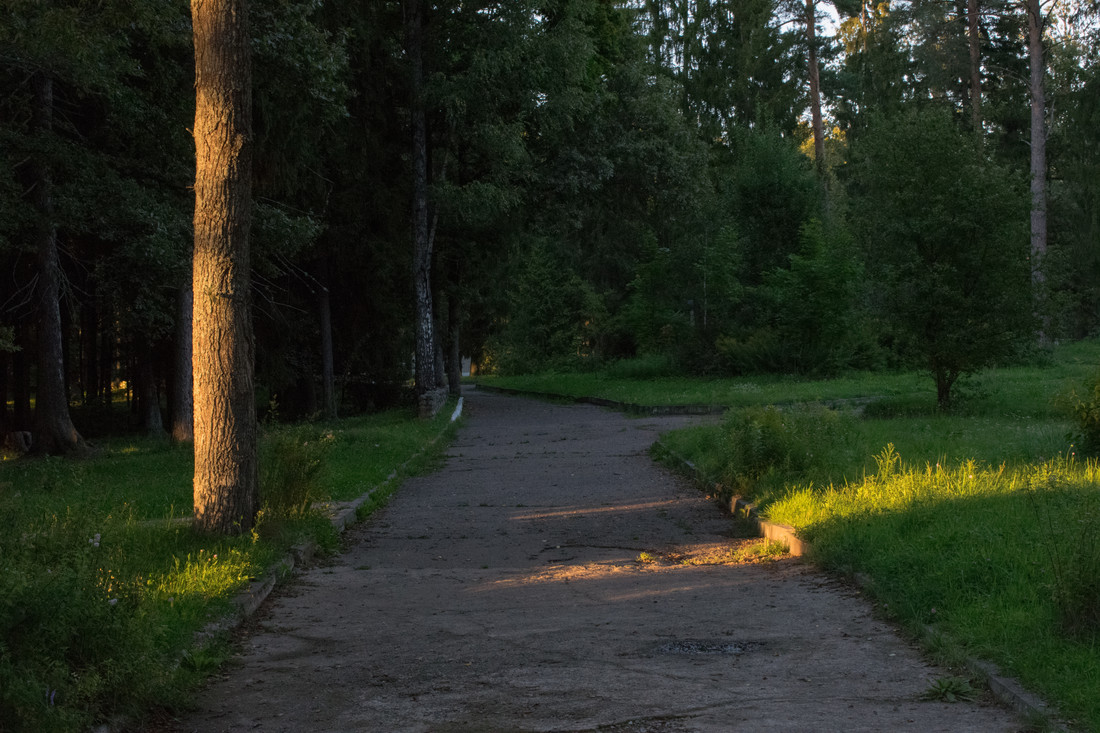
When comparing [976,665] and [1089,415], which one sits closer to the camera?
[976,665]

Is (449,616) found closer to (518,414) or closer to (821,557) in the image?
(821,557)

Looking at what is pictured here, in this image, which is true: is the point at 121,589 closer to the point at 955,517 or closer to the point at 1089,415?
the point at 955,517

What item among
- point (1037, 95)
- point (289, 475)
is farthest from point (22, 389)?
point (1037, 95)

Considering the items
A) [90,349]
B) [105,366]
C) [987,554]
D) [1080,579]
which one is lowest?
[987,554]

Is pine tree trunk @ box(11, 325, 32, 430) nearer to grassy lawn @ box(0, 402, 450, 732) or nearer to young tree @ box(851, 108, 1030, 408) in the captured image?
grassy lawn @ box(0, 402, 450, 732)

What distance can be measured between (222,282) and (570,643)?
16.3 ft

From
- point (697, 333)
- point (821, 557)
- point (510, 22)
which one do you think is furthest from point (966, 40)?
point (821, 557)

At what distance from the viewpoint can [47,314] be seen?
20438mm

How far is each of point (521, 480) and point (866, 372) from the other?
25105mm

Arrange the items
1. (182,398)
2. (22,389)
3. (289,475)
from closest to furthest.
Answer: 1. (289,475)
2. (182,398)
3. (22,389)

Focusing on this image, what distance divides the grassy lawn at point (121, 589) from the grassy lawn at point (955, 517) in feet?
14.3

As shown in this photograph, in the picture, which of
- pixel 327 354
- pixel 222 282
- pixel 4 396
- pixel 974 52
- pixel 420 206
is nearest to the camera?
pixel 222 282

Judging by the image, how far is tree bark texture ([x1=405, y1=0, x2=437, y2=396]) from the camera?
30484 mm

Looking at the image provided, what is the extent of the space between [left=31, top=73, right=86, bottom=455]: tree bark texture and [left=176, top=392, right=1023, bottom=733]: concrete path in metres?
11.4
